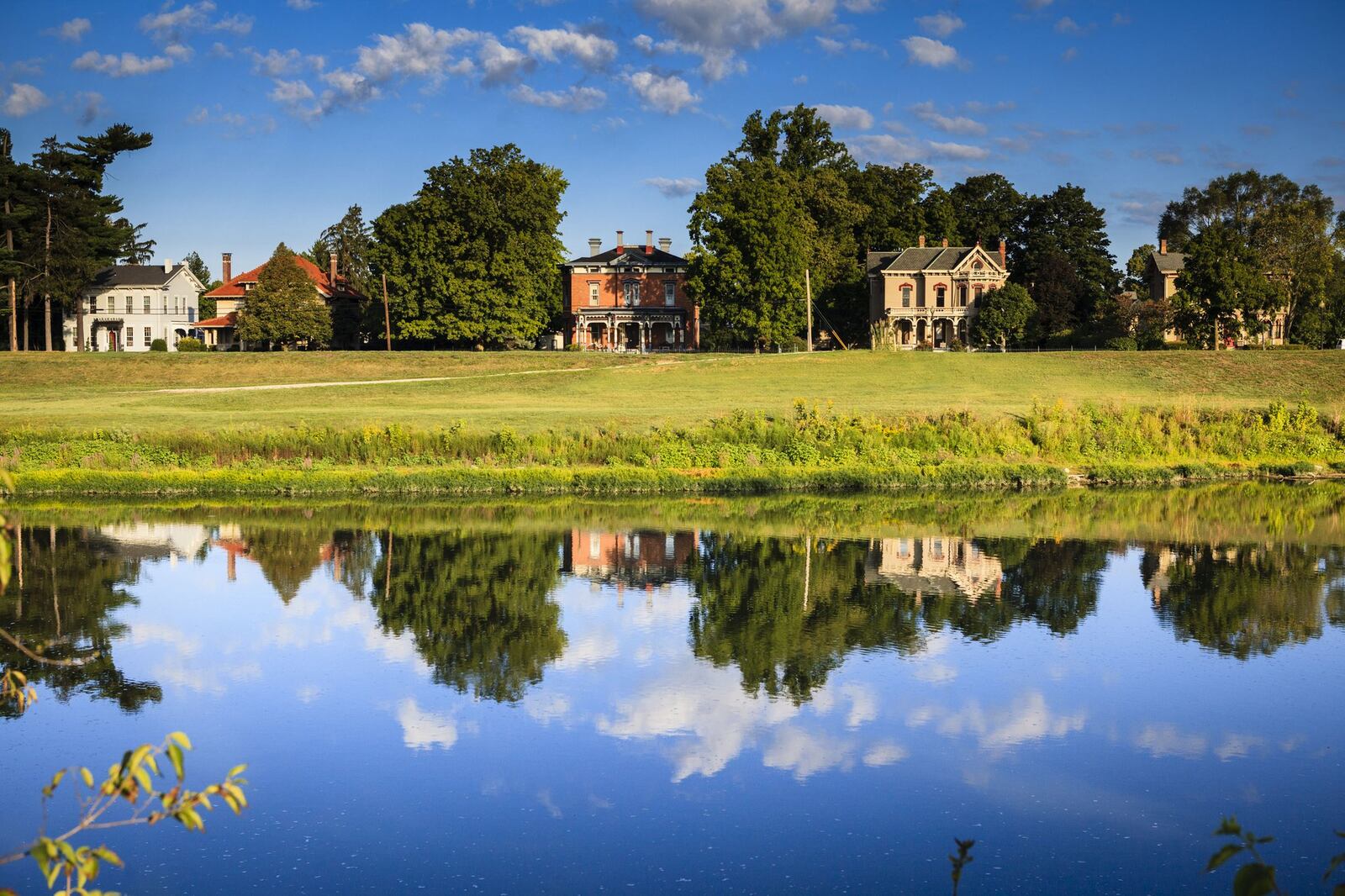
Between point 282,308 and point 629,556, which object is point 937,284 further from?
point 629,556

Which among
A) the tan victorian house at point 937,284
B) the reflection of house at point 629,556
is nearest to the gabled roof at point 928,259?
the tan victorian house at point 937,284

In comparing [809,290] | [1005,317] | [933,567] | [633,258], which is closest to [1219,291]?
[1005,317]

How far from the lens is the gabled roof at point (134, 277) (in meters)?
97.3

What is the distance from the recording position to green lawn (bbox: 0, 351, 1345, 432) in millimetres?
44094

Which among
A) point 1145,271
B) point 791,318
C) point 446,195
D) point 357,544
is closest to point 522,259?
point 446,195

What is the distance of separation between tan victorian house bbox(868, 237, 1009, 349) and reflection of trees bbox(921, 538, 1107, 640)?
67050mm

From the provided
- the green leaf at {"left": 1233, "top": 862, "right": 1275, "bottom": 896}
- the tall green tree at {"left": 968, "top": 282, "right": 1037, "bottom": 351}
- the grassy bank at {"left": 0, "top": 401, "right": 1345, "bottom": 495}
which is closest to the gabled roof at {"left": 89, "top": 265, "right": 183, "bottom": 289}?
the tall green tree at {"left": 968, "top": 282, "right": 1037, "bottom": 351}

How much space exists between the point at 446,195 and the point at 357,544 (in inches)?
2477

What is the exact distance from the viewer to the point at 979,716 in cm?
1320

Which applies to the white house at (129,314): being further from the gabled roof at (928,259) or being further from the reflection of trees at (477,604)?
the reflection of trees at (477,604)

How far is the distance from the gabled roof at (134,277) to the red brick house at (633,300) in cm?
3011

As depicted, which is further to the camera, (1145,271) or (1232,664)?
(1145,271)

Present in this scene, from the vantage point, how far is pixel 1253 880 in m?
4.58

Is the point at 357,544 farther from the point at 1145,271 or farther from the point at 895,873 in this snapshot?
the point at 1145,271
